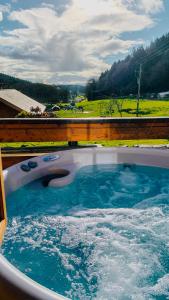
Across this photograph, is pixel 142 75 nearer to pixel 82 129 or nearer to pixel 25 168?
pixel 82 129

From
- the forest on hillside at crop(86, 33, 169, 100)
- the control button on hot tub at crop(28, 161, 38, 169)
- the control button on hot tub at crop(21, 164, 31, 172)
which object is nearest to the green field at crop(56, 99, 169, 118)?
the forest on hillside at crop(86, 33, 169, 100)

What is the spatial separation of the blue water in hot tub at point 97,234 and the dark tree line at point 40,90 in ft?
91.7

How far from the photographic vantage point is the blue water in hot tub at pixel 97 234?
151 cm

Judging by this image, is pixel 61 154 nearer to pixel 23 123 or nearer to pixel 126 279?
pixel 23 123

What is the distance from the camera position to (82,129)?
2.96 metres

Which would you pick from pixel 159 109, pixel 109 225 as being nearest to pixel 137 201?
pixel 109 225

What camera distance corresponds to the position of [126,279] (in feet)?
5.03

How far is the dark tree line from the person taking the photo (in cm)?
3167

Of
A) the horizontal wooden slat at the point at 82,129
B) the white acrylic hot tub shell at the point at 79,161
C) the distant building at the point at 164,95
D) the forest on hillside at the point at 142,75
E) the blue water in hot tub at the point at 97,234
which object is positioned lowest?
the blue water in hot tub at the point at 97,234

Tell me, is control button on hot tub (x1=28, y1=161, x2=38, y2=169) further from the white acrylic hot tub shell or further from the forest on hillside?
the forest on hillside

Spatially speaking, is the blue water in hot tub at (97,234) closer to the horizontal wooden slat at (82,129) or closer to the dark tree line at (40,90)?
the horizontal wooden slat at (82,129)

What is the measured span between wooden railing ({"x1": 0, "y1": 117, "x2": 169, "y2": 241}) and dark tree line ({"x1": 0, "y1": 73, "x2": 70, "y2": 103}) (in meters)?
27.5

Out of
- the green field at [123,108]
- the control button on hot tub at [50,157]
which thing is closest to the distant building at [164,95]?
the green field at [123,108]

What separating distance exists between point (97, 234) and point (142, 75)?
48839 millimetres
